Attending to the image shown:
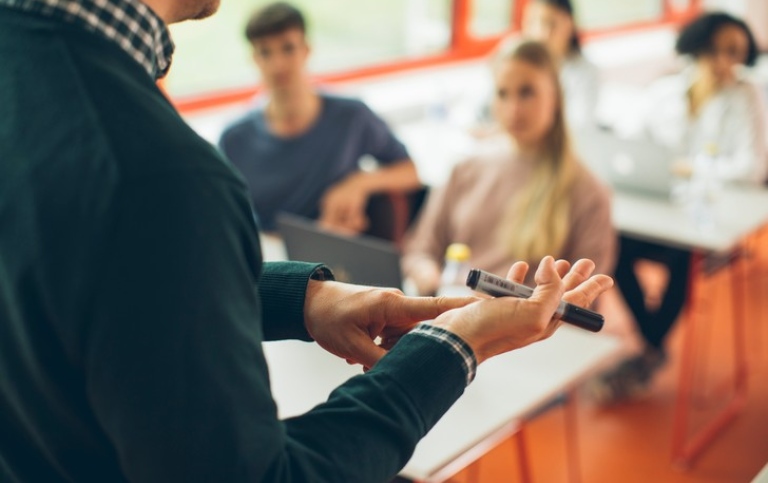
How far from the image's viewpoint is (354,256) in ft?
6.01

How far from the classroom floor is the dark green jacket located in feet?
6.32

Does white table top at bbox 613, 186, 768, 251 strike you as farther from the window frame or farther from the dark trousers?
the window frame

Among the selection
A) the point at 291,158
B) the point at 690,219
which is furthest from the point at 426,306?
the point at 690,219

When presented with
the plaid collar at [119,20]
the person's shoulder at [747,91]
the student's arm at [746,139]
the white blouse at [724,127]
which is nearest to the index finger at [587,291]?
the plaid collar at [119,20]

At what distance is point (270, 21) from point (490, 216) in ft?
2.88

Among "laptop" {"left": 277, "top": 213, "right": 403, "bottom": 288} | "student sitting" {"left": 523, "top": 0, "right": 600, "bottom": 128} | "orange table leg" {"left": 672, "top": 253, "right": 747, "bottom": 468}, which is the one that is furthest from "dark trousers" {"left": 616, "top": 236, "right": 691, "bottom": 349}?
"laptop" {"left": 277, "top": 213, "right": 403, "bottom": 288}

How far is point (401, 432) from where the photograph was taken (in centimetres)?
80

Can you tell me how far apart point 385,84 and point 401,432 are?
11.9ft

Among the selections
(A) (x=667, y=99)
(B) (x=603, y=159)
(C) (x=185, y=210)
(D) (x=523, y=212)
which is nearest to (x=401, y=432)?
(C) (x=185, y=210)

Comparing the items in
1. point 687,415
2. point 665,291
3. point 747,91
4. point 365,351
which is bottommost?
point 687,415

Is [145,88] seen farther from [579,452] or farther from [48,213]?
[579,452]

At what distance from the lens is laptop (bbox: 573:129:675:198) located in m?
3.06

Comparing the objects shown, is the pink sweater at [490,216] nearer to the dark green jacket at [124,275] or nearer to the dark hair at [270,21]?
the dark hair at [270,21]

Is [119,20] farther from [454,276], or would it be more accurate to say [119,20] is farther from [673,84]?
[673,84]
